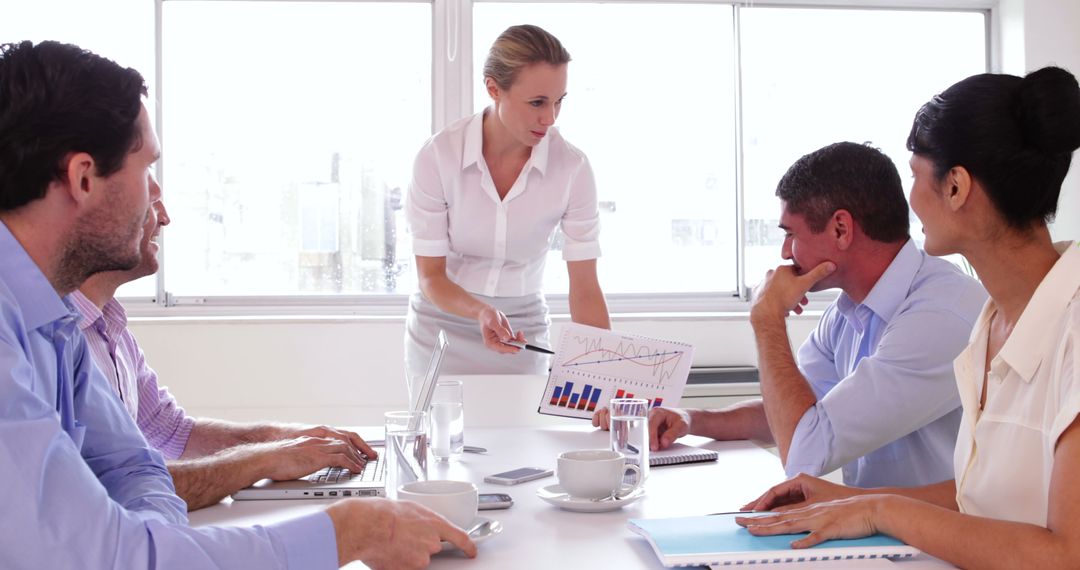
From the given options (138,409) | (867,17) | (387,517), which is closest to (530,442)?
(138,409)

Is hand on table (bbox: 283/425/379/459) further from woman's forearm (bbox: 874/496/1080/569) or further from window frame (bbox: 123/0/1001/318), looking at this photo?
window frame (bbox: 123/0/1001/318)

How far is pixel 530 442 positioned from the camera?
2.12 metres

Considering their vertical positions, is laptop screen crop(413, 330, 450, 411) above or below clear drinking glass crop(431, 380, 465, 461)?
A: above

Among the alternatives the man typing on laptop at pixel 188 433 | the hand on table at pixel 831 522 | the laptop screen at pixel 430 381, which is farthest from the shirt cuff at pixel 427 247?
the hand on table at pixel 831 522

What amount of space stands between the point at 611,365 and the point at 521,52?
94 centimetres

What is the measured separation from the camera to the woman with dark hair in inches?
46.1

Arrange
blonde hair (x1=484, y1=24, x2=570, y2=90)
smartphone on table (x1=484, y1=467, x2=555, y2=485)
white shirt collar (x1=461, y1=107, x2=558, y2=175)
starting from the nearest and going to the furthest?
smartphone on table (x1=484, y1=467, x2=555, y2=485), blonde hair (x1=484, y1=24, x2=570, y2=90), white shirt collar (x1=461, y1=107, x2=558, y2=175)

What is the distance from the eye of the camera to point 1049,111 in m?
1.33

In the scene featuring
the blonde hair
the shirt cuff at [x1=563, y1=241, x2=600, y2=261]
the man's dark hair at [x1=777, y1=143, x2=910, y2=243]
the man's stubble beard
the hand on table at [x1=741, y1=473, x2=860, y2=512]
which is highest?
the blonde hair

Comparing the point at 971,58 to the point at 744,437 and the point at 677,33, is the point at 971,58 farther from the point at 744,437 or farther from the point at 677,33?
the point at 744,437

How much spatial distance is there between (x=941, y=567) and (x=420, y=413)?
2.76 feet

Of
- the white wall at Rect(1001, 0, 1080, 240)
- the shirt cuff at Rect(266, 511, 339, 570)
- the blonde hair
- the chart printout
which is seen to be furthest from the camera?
the white wall at Rect(1001, 0, 1080, 240)

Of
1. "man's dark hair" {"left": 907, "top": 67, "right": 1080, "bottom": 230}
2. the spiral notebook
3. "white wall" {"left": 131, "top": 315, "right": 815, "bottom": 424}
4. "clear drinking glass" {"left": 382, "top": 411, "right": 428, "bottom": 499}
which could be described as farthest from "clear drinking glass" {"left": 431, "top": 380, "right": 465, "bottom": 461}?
"white wall" {"left": 131, "top": 315, "right": 815, "bottom": 424}

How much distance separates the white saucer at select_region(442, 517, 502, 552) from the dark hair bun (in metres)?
0.90
